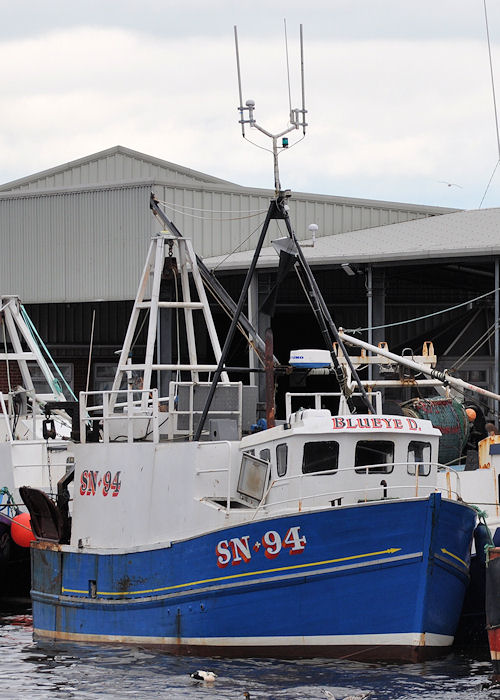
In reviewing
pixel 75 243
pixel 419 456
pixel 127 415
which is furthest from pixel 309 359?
pixel 75 243

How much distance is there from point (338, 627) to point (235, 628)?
Result: 4.80 feet

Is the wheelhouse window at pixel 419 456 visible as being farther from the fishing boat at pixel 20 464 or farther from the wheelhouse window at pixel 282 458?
the fishing boat at pixel 20 464

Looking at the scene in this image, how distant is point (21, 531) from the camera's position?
24719 millimetres

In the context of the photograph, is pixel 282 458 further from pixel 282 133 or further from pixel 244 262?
pixel 244 262

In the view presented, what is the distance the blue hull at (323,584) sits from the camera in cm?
1598

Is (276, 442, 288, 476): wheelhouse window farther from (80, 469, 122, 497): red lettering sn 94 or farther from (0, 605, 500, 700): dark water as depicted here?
(80, 469, 122, 497): red lettering sn 94

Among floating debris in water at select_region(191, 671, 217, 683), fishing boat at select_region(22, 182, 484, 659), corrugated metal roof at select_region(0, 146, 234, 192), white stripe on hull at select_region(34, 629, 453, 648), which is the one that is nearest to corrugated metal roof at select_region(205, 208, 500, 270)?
corrugated metal roof at select_region(0, 146, 234, 192)

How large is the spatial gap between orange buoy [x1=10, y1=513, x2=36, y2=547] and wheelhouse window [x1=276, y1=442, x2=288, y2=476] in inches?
352

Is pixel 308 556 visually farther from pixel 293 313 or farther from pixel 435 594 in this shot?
pixel 293 313

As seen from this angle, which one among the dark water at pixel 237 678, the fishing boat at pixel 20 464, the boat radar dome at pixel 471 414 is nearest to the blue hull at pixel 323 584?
the dark water at pixel 237 678

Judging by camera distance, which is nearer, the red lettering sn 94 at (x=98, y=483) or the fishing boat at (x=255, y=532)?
the fishing boat at (x=255, y=532)

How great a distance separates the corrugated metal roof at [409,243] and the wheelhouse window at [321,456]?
49.0ft

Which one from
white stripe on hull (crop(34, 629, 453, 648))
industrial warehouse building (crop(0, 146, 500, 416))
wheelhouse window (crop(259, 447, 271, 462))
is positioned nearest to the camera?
white stripe on hull (crop(34, 629, 453, 648))

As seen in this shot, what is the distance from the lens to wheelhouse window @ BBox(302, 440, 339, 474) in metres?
17.1
